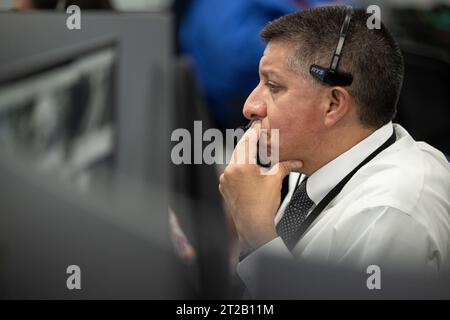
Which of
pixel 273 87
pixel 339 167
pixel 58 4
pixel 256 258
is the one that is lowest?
pixel 256 258

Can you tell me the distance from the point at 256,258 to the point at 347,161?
18 cm

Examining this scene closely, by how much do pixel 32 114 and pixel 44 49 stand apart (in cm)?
9

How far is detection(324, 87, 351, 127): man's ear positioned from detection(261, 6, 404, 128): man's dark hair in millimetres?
12

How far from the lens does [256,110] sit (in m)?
0.85

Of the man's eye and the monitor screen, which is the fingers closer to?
the man's eye

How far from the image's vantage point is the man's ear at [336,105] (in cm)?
81

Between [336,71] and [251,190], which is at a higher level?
[336,71]

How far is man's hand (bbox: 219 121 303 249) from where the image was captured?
0.84 meters

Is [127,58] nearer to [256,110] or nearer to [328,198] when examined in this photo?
[256,110]

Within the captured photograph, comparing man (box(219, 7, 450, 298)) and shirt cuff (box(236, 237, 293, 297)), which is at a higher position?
man (box(219, 7, 450, 298))

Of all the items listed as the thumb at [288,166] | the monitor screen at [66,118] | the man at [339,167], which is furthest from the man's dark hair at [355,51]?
the monitor screen at [66,118]

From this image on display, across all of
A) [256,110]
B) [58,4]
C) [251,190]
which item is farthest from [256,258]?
[58,4]

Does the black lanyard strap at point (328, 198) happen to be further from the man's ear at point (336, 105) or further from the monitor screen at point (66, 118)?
the monitor screen at point (66, 118)

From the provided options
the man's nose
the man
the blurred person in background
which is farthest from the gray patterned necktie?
the blurred person in background
